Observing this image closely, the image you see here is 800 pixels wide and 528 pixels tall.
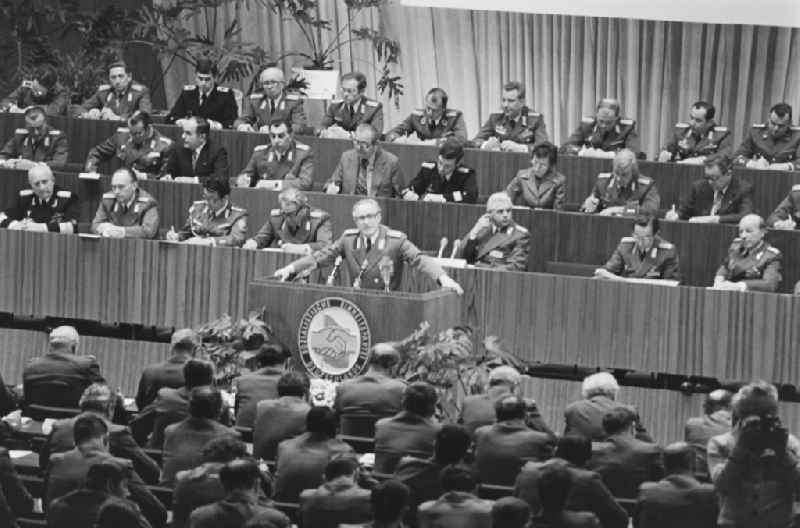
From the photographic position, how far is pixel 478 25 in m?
18.2

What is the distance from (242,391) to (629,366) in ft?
9.29

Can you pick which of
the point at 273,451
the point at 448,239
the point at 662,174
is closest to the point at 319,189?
the point at 448,239

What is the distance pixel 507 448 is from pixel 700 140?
701cm

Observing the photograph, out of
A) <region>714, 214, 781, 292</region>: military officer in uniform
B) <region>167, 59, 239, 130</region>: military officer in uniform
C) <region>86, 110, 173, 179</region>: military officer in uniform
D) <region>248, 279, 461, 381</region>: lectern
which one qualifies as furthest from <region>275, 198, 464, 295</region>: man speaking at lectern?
<region>167, 59, 239, 130</region>: military officer in uniform

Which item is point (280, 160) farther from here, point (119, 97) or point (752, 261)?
point (752, 261)

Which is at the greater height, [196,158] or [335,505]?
[196,158]

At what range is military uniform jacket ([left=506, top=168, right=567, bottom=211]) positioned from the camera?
1347 centimetres

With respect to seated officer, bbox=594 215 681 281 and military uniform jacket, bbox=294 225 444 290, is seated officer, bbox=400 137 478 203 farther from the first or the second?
military uniform jacket, bbox=294 225 444 290

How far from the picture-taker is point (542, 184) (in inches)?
532

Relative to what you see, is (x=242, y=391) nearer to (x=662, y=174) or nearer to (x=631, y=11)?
(x=662, y=174)

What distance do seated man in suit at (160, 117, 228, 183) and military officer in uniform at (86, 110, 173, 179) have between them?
186mm

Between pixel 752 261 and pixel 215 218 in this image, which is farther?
pixel 215 218

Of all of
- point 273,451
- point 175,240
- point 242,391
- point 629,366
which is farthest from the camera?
point 175,240

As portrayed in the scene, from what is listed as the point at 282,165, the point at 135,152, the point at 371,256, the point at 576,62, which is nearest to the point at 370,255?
the point at 371,256
